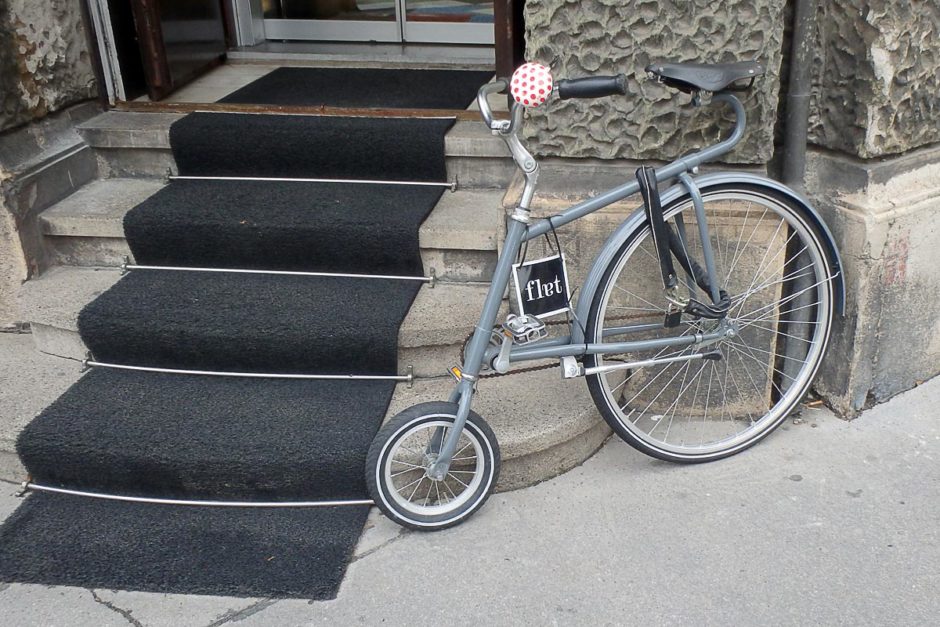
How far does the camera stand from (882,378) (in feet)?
9.64

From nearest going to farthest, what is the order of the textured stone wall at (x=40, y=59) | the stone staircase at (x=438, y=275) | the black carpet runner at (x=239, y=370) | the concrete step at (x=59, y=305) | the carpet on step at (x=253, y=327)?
1. the black carpet runner at (x=239, y=370)
2. the stone staircase at (x=438, y=275)
3. the carpet on step at (x=253, y=327)
4. the concrete step at (x=59, y=305)
5. the textured stone wall at (x=40, y=59)

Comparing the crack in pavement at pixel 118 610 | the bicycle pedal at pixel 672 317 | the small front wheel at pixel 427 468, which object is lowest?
the crack in pavement at pixel 118 610

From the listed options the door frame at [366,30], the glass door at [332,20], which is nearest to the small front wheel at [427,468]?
the door frame at [366,30]

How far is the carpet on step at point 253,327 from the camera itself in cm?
279

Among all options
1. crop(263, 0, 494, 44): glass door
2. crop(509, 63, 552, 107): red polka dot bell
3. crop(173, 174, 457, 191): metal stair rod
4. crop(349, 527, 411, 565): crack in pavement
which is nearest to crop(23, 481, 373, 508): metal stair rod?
crop(349, 527, 411, 565): crack in pavement

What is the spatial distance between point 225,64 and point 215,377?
7.91ft

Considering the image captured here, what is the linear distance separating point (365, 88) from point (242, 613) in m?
2.53

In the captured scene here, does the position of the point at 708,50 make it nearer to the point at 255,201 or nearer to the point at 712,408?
the point at 712,408

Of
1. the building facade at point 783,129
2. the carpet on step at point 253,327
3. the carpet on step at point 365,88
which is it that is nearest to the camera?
the building facade at point 783,129

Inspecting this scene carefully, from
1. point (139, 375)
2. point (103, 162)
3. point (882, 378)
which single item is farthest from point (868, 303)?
point (103, 162)

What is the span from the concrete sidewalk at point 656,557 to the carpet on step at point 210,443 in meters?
0.21

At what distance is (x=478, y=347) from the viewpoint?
2.31 meters

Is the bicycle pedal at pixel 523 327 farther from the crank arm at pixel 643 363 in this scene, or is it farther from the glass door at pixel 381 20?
the glass door at pixel 381 20

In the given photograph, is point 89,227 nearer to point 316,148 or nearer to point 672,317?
point 316,148
